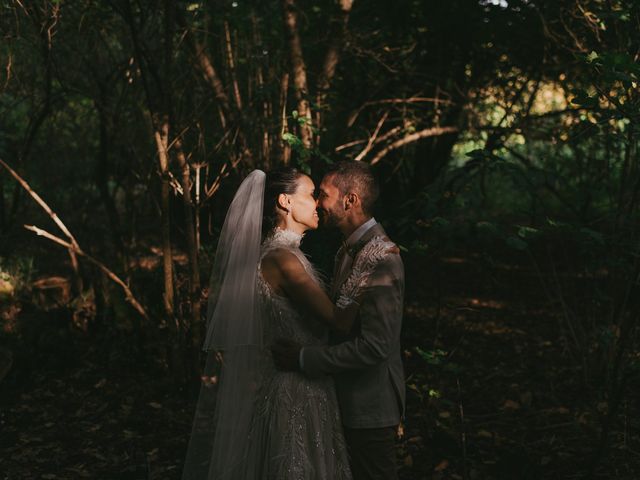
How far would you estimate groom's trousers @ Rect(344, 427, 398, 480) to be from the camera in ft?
9.89

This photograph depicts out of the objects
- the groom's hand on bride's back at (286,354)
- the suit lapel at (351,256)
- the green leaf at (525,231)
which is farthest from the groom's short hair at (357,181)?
the green leaf at (525,231)

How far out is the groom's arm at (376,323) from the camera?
281 centimetres

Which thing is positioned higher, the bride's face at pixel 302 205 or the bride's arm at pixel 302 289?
the bride's face at pixel 302 205

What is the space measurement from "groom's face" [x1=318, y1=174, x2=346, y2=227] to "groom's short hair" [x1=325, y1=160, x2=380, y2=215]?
0.07 feet

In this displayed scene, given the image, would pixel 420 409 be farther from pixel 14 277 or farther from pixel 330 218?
pixel 14 277

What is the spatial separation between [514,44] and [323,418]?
560cm

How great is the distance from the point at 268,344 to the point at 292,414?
34 centimetres

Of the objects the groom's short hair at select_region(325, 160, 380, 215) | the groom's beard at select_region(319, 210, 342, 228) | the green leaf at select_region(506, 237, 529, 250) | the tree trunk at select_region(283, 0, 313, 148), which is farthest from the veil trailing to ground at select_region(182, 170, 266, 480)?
the tree trunk at select_region(283, 0, 313, 148)

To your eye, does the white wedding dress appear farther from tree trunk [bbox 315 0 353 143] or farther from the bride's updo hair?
tree trunk [bbox 315 0 353 143]

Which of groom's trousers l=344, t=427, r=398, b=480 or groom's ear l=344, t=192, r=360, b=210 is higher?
groom's ear l=344, t=192, r=360, b=210

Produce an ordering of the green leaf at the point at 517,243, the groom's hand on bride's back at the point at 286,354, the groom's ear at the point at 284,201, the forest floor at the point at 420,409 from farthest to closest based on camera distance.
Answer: the forest floor at the point at 420,409, the green leaf at the point at 517,243, the groom's ear at the point at 284,201, the groom's hand on bride's back at the point at 286,354

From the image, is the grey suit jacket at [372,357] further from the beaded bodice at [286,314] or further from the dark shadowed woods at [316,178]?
the dark shadowed woods at [316,178]

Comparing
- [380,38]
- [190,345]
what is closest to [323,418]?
[190,345]

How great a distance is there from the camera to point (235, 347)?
10.6 ft
